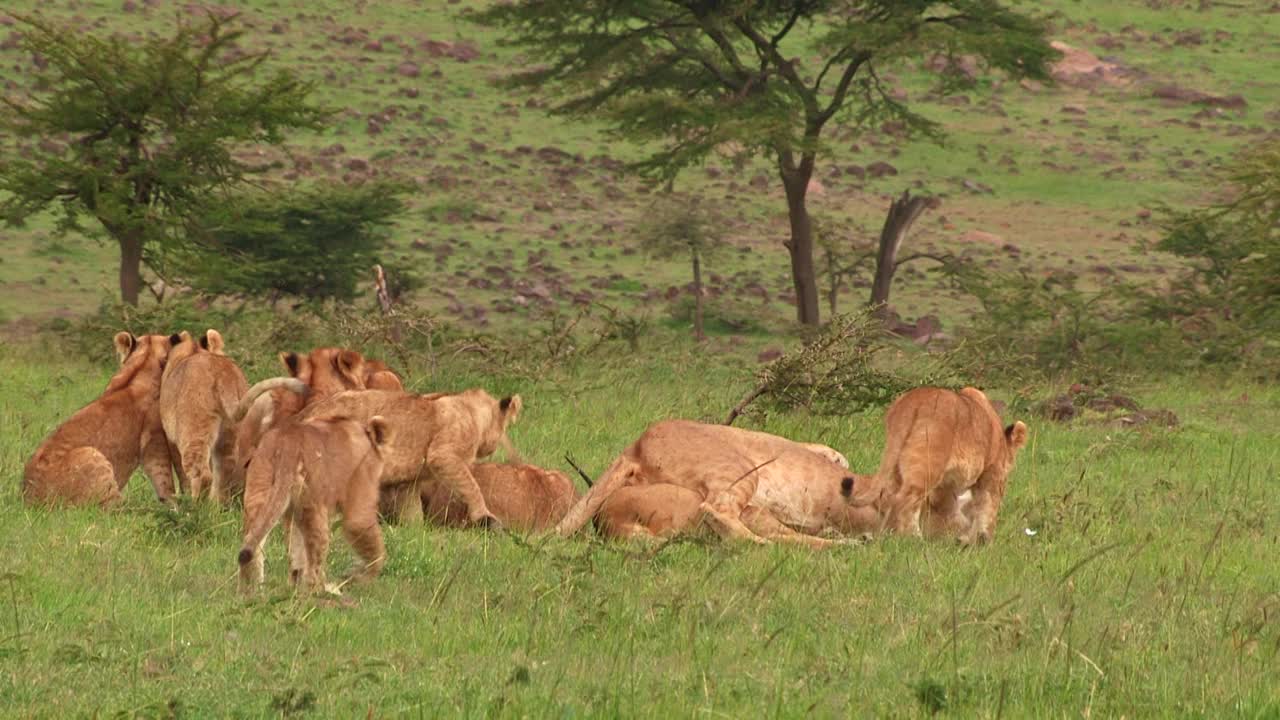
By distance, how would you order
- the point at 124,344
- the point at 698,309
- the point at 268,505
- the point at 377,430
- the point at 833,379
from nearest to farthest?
Answer: the point at 268,505
the point at 377,430
the point at 124,344
the point at 833,379
the point at 698,309

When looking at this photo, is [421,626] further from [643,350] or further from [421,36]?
[421,36]

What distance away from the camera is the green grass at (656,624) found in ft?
18.3

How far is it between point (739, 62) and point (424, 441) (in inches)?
645

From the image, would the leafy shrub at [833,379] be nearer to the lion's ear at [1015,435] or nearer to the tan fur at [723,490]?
the tan fur at [723,490]

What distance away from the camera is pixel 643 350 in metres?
21.0

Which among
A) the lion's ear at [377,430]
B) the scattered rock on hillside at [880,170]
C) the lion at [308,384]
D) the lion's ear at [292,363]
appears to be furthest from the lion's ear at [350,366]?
the scattered rock on hillside at [880,170]

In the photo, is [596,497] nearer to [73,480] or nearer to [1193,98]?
[73,480]

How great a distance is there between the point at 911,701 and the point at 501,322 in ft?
80.3

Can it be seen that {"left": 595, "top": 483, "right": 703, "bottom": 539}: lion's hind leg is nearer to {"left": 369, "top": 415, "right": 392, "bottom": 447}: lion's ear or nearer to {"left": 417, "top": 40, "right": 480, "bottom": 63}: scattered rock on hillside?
{"left": 369, "top": 415, "right": 392, "bottom": 447}: lion's ear

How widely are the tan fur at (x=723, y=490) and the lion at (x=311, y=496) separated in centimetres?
147

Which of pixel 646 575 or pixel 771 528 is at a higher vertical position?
pixel 646 575

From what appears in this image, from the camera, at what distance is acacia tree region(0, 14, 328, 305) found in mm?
20406

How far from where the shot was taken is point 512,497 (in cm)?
906

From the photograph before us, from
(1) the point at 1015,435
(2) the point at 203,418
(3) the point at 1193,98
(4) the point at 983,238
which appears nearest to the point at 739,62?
(4) the point at 983,238
